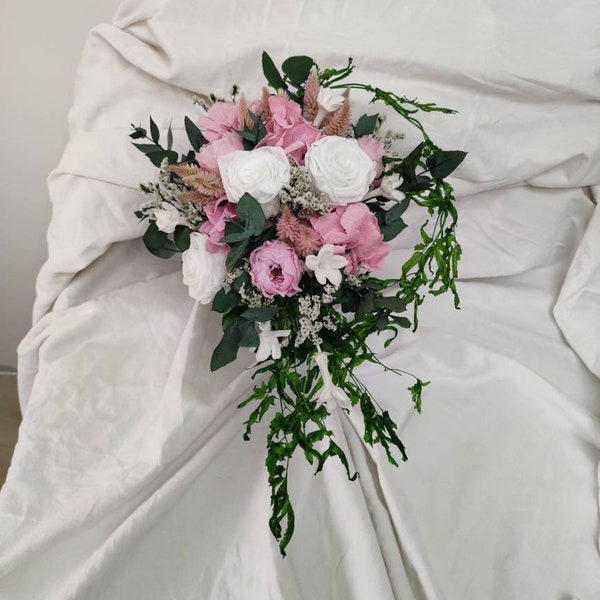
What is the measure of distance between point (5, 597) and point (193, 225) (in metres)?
0.51

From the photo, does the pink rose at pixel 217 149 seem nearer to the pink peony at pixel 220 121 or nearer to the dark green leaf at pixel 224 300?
the pink peony at pixel 220 121

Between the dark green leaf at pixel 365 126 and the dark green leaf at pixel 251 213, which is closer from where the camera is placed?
the dark green leaf at pixel 251 213

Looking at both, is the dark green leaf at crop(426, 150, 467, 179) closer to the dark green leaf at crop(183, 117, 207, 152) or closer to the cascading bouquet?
the cascading bouquet

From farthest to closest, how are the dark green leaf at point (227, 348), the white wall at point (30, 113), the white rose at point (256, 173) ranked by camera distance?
the white wall at point (30, 113), the dark green leaf at point (227, 348), the white rose at point (256, 173)

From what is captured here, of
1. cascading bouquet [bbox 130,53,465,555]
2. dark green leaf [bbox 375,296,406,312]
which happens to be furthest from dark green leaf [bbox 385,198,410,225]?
dark green leaf [bbox 375,296,406,312]

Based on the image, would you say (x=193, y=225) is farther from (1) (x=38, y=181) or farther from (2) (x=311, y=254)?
(1) (x=38, y=181)

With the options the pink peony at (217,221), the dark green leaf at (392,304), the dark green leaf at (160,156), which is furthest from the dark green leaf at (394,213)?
the dark green leaf at (160,156)

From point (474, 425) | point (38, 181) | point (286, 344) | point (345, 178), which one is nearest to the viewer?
point (345, 178)

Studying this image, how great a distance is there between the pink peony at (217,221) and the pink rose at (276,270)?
0.05 m

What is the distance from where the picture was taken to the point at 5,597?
724 millimetres

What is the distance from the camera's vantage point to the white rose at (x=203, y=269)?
2.46ft

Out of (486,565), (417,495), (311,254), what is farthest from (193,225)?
(486,565)

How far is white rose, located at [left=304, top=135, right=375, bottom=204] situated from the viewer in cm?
70

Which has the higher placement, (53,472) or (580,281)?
(580,281)
